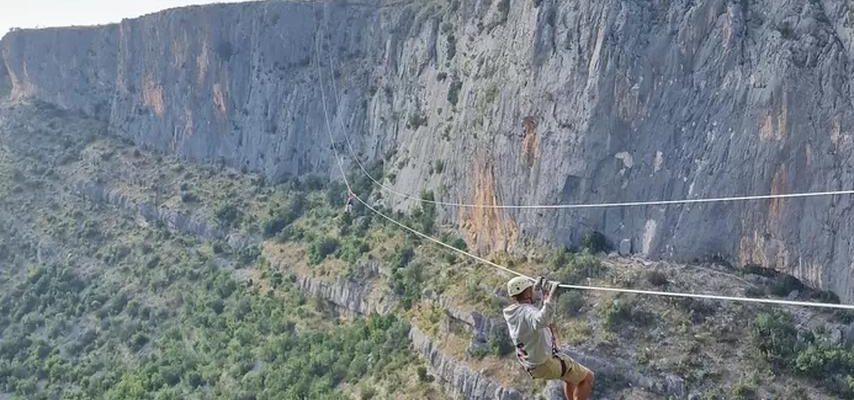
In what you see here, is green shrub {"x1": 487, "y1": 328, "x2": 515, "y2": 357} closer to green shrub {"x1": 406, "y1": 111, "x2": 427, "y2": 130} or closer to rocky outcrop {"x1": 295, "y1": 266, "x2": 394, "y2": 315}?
rocky outcrop {"x1": 295, "y1": 266, "x2": 394, "y2": 315}

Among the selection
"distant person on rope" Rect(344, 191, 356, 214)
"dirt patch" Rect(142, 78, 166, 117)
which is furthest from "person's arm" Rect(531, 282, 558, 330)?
"dirt patch" Rect(142, 78, 166, 117)

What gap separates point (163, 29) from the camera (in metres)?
76.0

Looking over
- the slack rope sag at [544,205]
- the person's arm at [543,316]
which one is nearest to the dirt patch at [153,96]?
the slack rope sag at [544,205]

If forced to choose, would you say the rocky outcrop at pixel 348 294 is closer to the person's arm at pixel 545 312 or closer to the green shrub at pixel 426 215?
the green shrub at pixel 426 215

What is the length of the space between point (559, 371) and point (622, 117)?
22579 millimetres

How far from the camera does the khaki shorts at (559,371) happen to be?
38.1 feet

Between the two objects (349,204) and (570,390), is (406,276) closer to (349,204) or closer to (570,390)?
(349,204)

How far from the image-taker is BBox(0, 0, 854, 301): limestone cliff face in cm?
2758

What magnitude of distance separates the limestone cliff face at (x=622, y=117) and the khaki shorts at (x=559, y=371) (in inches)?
711

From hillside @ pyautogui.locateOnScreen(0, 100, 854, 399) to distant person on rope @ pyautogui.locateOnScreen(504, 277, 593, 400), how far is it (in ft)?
51.0

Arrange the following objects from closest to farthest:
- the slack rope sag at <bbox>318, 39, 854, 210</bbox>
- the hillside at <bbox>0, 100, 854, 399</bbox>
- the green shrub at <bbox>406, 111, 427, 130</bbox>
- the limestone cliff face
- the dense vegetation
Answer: the slack rope sag at <bbox>318, 39, 854, 210</bbox>
the dense vegetation
the hillside at <bbox>0, 100, 854, 399</bbox>
the limestone cliff face
the green shrub at <bbox>406, 111, 427, 130</bbox>

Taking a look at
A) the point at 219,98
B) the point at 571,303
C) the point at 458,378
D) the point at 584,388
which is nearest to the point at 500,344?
the point at 458,378

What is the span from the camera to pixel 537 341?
11.4m

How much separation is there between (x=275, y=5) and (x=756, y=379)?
52.1m
